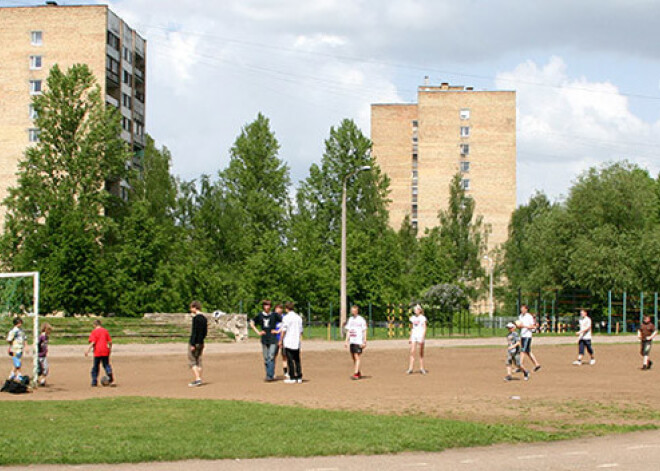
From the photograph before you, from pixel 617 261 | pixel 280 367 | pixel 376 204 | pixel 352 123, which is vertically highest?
pixel 352 123

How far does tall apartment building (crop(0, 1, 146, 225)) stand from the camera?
2955 inches

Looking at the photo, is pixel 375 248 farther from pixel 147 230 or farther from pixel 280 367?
pixel 280 367

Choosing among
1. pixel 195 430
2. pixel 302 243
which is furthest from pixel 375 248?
pixel 195 430

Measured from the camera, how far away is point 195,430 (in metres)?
13.2

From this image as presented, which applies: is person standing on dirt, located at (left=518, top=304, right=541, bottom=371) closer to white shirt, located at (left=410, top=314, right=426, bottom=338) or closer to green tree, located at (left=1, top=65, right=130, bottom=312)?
white shirt, located at (left=410, top=314, right=426, bottom=338)

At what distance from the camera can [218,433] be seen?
12914mm

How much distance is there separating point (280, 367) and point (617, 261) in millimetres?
44654

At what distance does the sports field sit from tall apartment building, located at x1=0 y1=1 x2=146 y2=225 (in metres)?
43.8

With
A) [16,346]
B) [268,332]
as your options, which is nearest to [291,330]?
[268,332]

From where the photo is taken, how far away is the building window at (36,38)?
7625cm

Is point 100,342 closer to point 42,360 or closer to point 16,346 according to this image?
point 42,360

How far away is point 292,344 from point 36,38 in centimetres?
6183

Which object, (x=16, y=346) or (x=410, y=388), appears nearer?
(x=410, y=388)

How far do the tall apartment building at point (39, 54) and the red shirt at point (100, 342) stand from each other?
5527cm
